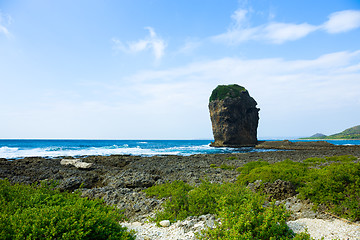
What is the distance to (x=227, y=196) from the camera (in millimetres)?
6473

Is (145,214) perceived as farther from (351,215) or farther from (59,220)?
(351,215)

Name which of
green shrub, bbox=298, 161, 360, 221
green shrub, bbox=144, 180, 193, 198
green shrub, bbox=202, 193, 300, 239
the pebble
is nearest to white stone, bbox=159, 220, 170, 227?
the pebble

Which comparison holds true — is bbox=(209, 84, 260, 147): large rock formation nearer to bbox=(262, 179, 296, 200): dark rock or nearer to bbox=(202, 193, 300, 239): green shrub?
bbox=(262, 179, 296, 200): dark rock

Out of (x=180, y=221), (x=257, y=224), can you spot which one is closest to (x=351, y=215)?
(x=257, y=224)

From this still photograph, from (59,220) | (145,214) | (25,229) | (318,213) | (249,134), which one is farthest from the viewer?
(249,134)

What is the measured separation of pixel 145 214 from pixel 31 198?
12.4 feet

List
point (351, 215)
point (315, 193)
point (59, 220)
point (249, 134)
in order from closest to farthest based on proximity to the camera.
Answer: point (59, 220)
point (351, 215)
point (315, 193)
point (249, 134)

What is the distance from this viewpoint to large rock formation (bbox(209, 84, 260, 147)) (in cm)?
7788

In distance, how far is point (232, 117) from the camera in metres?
78.6

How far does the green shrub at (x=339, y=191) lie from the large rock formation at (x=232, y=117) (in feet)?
233

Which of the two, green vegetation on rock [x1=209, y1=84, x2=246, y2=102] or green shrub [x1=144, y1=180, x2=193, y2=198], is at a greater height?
green vegetation on rock [x1=209, y1=84, x2=246, y2=102]

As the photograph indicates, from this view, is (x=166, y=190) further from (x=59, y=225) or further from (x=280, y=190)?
(x=59, y=225)

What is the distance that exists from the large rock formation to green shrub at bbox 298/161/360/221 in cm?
7113

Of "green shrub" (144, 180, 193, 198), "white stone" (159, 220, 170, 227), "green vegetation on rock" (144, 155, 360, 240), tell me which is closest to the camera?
"green vegetation on rock" (144, 155, 360, 240)
